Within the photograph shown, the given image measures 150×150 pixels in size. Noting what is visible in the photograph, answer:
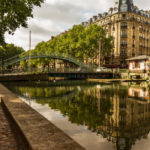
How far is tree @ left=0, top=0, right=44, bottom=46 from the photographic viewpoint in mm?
12851

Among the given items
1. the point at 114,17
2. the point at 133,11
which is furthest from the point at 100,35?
the point at 133,11

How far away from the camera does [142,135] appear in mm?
5832

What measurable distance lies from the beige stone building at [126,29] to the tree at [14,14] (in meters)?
45.8

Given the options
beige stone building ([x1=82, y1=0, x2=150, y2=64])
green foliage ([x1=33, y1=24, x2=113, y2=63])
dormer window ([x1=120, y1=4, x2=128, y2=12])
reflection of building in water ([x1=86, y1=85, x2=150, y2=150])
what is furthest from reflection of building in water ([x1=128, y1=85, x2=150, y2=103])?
dormer window ([x1=120, y1=4, x2=128, y2=12])

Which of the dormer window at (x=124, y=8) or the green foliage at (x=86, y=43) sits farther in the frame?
the dormer window at (x=124, y=8)

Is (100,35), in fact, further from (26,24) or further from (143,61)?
(26,24)

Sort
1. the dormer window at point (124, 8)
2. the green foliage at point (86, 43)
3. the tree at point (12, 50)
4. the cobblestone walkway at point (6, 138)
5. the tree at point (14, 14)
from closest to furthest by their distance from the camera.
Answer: the cobblestone walkway at point (6, 138) → the tree at point (14, 14) → the green foliage at point (86, 43) → the dormer window at point (124, 8) → the tree at point (12, 50)

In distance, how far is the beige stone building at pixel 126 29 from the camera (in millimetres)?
58000

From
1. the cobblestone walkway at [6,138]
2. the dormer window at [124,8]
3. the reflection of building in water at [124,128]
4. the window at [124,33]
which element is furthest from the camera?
the dormer window at [124,8]

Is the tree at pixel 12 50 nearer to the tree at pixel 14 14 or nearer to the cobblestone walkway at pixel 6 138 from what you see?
the tree at pixel 14 14

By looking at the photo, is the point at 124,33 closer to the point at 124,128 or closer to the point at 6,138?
the point at 124,128

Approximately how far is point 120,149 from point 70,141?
1947 millimetres

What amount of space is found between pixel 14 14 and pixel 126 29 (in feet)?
163

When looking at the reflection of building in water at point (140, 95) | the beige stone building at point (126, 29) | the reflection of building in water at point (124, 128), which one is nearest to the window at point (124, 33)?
the beige stone building at point (126, 29)
